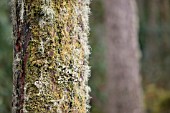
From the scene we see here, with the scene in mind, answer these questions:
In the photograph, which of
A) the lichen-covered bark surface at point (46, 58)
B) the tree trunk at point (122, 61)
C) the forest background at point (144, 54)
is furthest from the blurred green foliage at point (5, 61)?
the lichen-covered bark surface at point (46, 58)

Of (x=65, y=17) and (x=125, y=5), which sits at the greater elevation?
(x=125, y=5)

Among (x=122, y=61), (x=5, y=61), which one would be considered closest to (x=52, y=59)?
(x=122, y=61)

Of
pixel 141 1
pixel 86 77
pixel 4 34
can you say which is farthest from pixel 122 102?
pixel 141 1

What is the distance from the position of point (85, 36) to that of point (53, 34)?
16 cm

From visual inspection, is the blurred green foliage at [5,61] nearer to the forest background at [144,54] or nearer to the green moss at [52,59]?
the forest background at [144,54]

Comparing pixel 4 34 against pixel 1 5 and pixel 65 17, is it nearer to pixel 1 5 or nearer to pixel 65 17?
pixel 1 5

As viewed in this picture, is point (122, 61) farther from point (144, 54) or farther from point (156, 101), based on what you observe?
point (144, 54)

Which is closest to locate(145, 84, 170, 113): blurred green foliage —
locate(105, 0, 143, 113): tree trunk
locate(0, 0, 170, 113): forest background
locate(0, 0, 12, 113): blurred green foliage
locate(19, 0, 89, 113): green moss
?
locate(0, 0, 170, 113): forest background

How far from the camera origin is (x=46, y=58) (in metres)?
1.79

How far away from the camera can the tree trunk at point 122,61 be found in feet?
23.0

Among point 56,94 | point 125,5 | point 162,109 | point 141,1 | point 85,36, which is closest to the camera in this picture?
point 56,94

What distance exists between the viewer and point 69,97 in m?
1.80

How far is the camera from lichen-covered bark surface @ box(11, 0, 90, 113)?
1777mm

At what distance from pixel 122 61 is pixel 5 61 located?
2.15m
